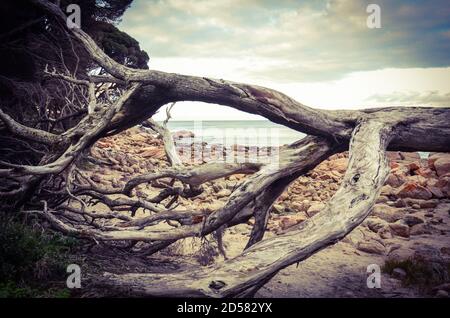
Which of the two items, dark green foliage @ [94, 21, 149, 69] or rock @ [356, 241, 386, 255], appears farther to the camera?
dark green foliage @ [94, 21, 149, 69]

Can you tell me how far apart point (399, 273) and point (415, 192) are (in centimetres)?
399

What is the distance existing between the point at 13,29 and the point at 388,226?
7593mm

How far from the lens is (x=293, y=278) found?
436cm

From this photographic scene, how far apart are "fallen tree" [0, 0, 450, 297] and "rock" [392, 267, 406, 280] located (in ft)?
4.95

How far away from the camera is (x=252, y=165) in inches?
163

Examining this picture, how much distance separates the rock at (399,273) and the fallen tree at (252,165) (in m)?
1.51

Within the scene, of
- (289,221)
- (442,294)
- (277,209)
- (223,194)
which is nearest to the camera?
(442,294)

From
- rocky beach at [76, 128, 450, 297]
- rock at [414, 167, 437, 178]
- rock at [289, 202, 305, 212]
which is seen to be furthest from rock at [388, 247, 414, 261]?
rock at [414, 167, 437, 178]

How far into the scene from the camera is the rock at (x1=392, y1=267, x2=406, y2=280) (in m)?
4.14

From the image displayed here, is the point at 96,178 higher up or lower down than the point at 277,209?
higher up
